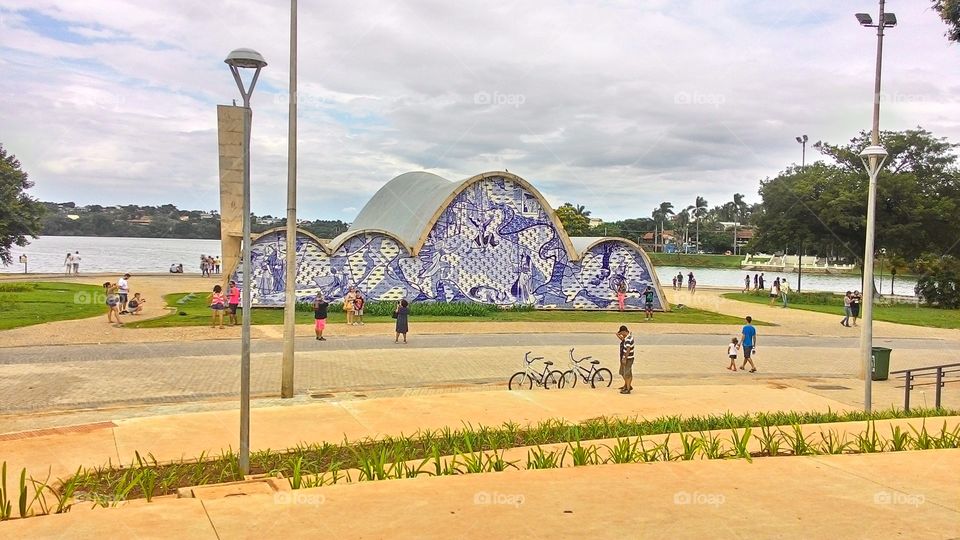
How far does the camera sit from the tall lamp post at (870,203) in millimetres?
14020

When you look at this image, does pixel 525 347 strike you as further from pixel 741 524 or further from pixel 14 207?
pixel 14 207

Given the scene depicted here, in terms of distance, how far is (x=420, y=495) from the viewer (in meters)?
6.86

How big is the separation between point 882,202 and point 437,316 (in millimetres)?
31617

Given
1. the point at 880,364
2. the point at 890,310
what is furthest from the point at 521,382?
the point at 890,310

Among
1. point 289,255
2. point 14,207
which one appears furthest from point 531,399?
point 14,207

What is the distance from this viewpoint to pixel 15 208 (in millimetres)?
38875

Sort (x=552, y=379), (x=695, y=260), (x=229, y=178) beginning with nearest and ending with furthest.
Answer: (x=552, y=379) < (x=229, y=178) < (x=695, y=260)

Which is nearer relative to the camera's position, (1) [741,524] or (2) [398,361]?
(1) [741,524]

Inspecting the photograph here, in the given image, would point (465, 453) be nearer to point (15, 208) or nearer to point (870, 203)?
point (870, 203)

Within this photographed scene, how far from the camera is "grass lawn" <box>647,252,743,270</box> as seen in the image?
111 m

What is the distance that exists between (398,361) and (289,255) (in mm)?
4917

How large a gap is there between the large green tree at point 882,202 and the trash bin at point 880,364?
1153 inches

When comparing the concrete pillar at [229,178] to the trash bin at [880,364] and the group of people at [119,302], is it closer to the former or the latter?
the group of people at [119,302]

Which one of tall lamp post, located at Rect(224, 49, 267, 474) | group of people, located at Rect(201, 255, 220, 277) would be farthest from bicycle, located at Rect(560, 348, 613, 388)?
group of people, located at Rect(201, 255, 220, 277)
